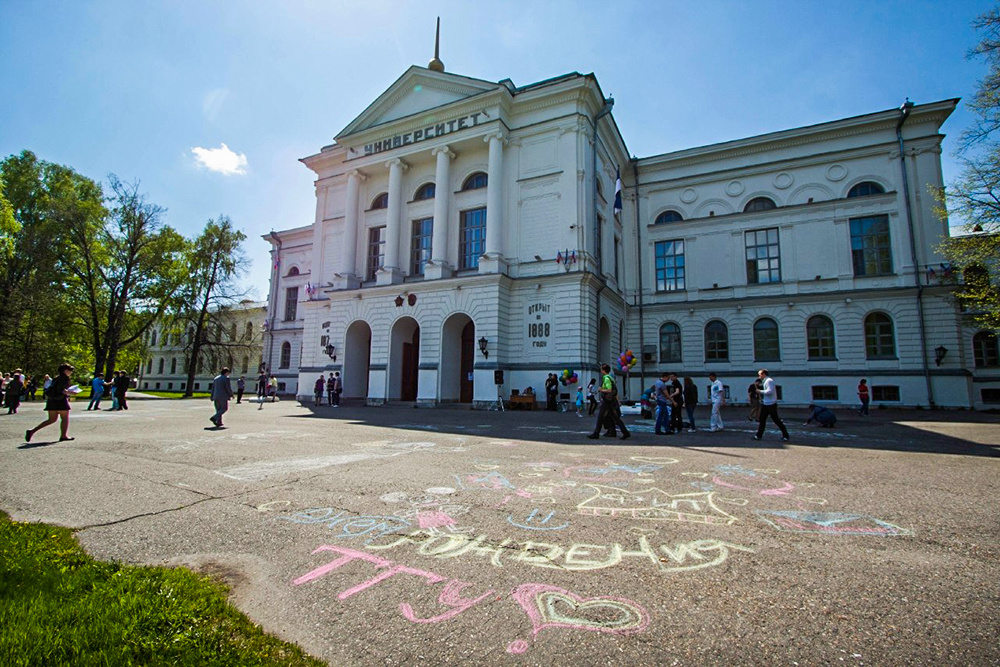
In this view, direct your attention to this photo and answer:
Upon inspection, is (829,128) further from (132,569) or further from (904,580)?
(132,569)

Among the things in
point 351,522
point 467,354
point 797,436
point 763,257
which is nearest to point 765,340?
point 763,257

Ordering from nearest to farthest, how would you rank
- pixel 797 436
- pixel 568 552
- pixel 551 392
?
pixel 568 552 → pixel 797 436 → pixel 551 392

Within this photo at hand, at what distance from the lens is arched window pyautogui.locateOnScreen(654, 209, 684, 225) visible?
30697mm

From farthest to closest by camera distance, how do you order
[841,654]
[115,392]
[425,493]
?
[115,392] → [425,493] → [841,654]

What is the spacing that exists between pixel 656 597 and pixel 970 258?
2363 centimetres

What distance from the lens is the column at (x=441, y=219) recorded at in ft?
86.2

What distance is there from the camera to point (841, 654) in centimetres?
230

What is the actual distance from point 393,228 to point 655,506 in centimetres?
2622

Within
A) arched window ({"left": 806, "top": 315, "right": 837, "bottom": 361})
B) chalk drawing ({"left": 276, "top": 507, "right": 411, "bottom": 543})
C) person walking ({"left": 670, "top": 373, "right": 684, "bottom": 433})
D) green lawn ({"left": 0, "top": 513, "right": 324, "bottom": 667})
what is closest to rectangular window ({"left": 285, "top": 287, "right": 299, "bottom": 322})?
person walking ({"left": 670, "top": 373, "right": 684, "bottom": 433})

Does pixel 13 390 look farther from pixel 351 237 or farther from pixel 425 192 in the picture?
pixel 425 192

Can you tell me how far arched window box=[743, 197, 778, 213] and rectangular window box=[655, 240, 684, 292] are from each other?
4330mm

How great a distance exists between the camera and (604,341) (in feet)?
89.3

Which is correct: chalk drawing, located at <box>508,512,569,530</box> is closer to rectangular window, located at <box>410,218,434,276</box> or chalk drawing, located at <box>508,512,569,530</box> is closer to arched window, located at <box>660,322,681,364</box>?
rectangular window, located at <box>410,218,434,276</box>

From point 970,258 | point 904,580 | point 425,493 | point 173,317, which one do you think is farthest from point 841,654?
point 173,317
